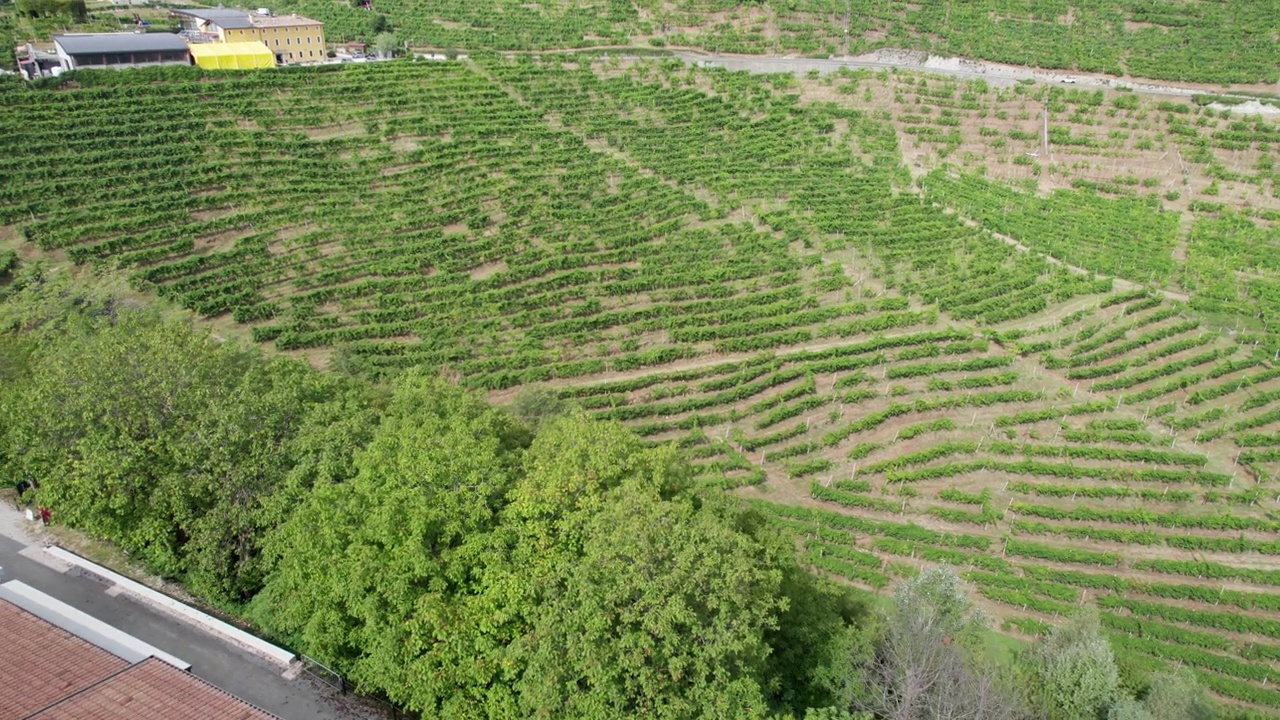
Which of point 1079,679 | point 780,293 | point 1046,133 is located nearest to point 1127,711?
point 1079,679

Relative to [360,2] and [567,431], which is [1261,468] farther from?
[360,2]

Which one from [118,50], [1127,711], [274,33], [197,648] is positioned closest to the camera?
[197,648]

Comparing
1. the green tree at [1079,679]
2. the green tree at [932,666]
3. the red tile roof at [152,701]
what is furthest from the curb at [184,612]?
the green tree at [1079,679]

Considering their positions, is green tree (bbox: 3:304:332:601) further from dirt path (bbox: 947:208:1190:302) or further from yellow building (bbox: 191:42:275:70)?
dirt path (bbox: 947:208:1190:302)

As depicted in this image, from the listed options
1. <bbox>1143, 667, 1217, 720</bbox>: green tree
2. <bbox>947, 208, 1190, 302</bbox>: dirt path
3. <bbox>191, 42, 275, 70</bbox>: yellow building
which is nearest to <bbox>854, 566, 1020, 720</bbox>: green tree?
<bbox>1143, 667, 1217, 720</bbox>: green tree

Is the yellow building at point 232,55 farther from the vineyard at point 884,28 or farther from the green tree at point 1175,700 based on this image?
the green tree at point 1175,700

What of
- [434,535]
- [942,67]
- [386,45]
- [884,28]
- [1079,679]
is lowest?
[1079,679]

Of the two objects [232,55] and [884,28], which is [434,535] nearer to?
[232,55]
